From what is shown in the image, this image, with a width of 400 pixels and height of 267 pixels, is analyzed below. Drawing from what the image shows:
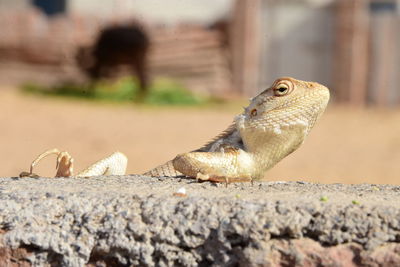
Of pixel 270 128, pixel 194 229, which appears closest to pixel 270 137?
pixel 270 128

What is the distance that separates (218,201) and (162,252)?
0.25 m

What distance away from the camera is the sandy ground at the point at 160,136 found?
39.2 ft

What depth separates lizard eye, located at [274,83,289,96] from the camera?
3650 millimetres

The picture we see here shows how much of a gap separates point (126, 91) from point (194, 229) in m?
17.9

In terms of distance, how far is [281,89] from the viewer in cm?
367

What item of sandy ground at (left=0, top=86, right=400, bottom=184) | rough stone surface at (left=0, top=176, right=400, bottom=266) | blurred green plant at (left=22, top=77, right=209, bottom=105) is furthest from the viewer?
blurred green plant at (left=22, top=77, right=209, bottom=105)

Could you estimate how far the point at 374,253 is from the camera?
2613 millimetres

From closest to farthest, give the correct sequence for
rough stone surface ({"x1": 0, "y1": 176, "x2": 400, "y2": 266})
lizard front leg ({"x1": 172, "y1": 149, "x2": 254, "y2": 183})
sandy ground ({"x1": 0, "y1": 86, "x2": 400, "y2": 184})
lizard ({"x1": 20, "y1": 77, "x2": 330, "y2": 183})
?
1. rough stone surface ({"x1": 0, "y1": 176, "x2": 400, "y2": 266})
2. lizard front leg ({"x1": 172, "y1": 149, "x2": 254, "y2": 183})
3. lizard ({"x1": 20, "y1": 77, "x2": 330, "y2": 183})
4. sandy ground ({"x1": 0, "y1": 86, "x2": 400, "y2": 184})

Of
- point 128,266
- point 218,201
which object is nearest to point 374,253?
point 218,201

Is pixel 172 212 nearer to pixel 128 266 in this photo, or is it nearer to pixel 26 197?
pixel 128 266

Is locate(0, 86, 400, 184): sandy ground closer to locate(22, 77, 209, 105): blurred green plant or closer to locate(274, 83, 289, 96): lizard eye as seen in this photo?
locate(22, 77, 209, 105): blurred green plant

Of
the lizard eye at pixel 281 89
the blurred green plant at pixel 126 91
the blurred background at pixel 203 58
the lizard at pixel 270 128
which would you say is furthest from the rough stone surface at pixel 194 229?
the blurred green plant at pixel 126 91

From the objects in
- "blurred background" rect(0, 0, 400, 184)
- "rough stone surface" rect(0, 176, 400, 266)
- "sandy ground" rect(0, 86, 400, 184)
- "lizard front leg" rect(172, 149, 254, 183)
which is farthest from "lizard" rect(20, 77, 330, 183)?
"blurred background" rect(0, 0, 400, 184)

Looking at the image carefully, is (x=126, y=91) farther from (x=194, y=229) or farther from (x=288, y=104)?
(x=194, y=229)
